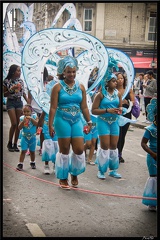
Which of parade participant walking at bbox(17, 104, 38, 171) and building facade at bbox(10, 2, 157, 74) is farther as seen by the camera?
parade participant walking at bbox(17, 104, 38, 171)

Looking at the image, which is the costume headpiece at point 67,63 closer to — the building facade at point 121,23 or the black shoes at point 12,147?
the building facade at point 121,23

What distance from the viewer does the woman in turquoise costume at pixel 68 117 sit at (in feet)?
14.9

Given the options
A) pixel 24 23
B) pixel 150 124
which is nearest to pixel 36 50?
pixel 24 23

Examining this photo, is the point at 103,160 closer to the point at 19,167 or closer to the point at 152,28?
the point at 19,167

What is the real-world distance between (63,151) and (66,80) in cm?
86

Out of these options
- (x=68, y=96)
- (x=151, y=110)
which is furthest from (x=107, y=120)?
(x=151, y=110)

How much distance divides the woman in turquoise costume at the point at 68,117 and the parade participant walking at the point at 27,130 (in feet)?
2.19

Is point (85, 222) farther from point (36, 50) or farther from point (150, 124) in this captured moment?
point (36, 50)

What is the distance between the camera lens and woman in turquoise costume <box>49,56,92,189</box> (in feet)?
14.9

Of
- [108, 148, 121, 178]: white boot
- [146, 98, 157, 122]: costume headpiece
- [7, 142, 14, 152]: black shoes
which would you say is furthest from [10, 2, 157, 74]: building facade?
[7, 142, 14, 152]: black shoes

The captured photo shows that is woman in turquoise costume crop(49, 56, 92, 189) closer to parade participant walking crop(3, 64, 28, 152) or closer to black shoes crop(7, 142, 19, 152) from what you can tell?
parade participant walking crop(3, 64, 28, 152)

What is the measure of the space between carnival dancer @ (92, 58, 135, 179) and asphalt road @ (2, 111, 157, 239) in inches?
8.6

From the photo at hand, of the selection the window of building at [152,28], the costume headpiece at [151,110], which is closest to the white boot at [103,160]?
the costume headpiece at [151,110]

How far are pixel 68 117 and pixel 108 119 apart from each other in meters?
0.89
